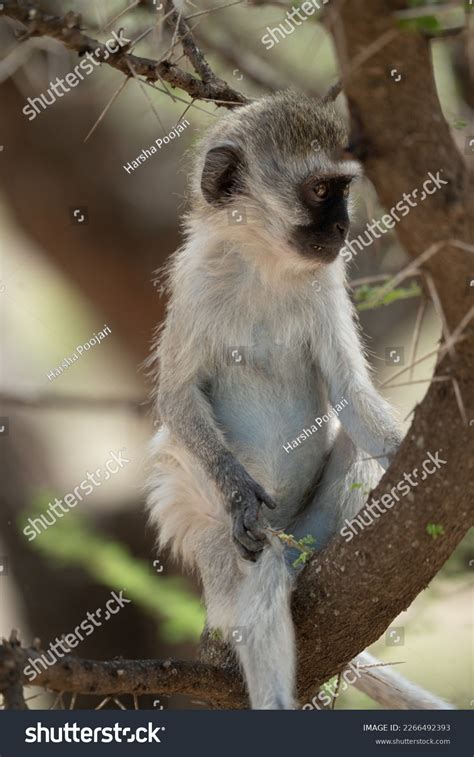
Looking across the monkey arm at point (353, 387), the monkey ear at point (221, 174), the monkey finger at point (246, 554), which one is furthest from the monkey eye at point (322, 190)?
the monkey finger at point (246, 554)

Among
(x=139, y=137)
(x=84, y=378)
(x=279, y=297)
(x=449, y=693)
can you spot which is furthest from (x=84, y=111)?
(x=449, y=693)

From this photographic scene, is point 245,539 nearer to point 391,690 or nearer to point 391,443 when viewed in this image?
point 391,443

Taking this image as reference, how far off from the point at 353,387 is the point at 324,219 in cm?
89

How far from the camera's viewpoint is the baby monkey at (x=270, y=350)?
17.7 ft

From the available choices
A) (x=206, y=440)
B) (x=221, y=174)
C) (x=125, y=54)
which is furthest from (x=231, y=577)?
(x=125, y=54)

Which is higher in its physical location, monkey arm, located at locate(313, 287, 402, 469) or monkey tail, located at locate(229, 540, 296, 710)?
monkey arm, located at locate(313, 287, 402, 469)

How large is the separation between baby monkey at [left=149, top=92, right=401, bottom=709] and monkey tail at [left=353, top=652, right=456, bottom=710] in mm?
790

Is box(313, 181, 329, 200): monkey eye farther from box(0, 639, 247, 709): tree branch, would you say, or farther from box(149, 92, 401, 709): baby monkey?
box(0, 639, 247, 709): tree branch

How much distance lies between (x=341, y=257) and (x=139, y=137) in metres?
2.84

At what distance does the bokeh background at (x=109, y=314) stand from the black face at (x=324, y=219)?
1862 millimetres

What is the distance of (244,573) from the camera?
497 centimetres

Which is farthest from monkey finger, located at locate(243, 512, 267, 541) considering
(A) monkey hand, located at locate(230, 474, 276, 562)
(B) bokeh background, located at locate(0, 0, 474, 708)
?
(B) bokeh background, located at locate(0, 0, 474, 708)

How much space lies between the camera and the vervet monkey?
17.7 ft

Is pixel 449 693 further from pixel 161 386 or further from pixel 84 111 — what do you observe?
pixel 84 111
